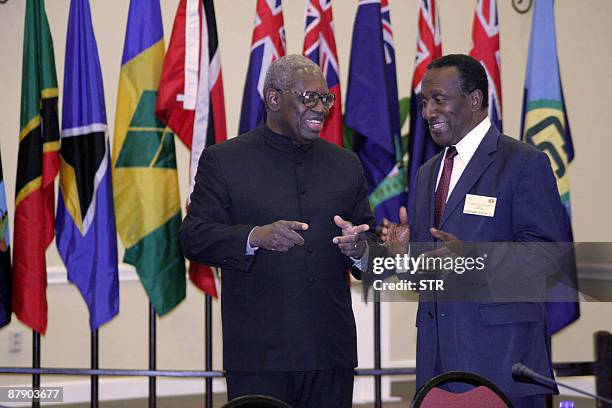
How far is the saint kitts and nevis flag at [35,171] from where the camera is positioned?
3.85 meters

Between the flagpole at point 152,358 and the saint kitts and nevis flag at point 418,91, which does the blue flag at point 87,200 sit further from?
the saint kitts and nevis flag at point 418,91

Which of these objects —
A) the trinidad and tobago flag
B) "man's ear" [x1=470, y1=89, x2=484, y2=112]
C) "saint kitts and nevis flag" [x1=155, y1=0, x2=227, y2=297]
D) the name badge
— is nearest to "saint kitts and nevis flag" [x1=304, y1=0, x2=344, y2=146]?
"saint kitts and nevis flag" [x1=155, y1=0, x2=227, y2=297]

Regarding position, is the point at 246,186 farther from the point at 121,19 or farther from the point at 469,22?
the point at 469,22

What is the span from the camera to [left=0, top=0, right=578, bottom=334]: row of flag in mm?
3885

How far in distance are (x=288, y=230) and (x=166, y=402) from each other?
4.00 meters

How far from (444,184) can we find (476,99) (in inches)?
11.4

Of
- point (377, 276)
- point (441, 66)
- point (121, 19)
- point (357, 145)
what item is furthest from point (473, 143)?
point (121, 19)

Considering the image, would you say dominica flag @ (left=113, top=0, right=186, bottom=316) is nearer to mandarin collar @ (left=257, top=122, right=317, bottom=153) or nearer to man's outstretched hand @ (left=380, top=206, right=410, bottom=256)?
mandarin collar @ (left=257, top=122, right=317, bottom=153)

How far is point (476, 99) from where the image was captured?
261 centimetres

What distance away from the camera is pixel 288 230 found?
8.27 feet

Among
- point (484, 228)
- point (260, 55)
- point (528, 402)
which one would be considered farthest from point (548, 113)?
point (528, 402)

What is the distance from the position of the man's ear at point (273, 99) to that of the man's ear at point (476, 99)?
67 cm

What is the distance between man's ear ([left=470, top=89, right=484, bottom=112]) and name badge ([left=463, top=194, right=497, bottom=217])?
1.02 ft

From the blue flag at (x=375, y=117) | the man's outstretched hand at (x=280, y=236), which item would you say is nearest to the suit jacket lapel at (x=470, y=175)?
the man's outstretched hand at (x=280, y=236)
